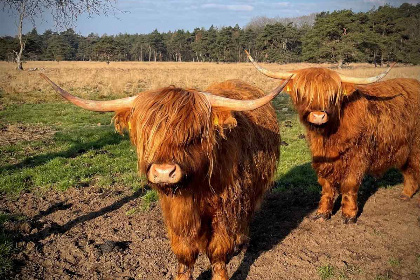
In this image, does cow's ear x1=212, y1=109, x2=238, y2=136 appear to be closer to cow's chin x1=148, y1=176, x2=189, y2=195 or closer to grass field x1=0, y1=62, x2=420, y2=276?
cow's chin x1=148, y1=176, x2=189, y2=195

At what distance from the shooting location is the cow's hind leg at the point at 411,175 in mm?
5164

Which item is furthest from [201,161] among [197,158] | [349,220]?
[349,220]

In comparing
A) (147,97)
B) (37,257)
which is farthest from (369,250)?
(37,257)

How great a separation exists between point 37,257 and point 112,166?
3.29 meters

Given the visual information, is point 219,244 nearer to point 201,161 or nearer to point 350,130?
point 201,161

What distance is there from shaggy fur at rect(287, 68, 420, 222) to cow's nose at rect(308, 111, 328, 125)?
0.50 feet

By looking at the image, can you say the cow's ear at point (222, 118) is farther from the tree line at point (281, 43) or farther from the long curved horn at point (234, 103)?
the tree line at point (281, 43)

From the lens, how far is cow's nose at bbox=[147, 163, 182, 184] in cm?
198

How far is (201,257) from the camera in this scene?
12.4ft

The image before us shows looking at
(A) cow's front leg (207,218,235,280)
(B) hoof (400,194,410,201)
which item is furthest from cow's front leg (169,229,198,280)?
(B) hoof (400,194,410,201)

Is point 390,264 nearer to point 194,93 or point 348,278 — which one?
point 348,278

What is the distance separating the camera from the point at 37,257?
140 inches

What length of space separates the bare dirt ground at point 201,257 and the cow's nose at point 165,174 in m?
1.86

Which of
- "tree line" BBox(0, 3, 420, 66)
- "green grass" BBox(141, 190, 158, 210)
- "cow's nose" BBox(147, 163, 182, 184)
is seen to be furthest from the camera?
"tree line" BBox(0, 3, 420, 66)
